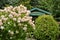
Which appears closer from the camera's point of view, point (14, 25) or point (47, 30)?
point (14, 25)

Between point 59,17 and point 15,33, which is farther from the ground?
point 15,33

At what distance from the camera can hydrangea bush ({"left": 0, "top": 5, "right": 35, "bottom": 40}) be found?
5816 millimetres

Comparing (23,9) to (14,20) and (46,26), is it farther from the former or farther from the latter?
(46,26)

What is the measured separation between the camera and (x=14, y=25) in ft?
19.2

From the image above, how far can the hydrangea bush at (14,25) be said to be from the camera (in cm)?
582

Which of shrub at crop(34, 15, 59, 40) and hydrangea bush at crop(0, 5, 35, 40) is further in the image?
shrub at crop(34, 15, 59, 40)

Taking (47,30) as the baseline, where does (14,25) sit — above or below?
above

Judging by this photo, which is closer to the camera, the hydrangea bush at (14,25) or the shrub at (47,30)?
the hydrangea bush at (14,25)

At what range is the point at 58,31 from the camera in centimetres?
1055

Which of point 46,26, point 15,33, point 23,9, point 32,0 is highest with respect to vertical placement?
point 23,9

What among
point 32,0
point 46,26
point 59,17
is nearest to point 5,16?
point 46,26

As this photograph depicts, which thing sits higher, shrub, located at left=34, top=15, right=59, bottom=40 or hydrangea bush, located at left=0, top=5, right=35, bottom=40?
hydrangea bush, located at left=0, top=5, right=35, bottom=40

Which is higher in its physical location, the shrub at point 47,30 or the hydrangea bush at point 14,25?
the hydrangea bush at point 14,25

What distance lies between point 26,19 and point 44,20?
14.7 ft
